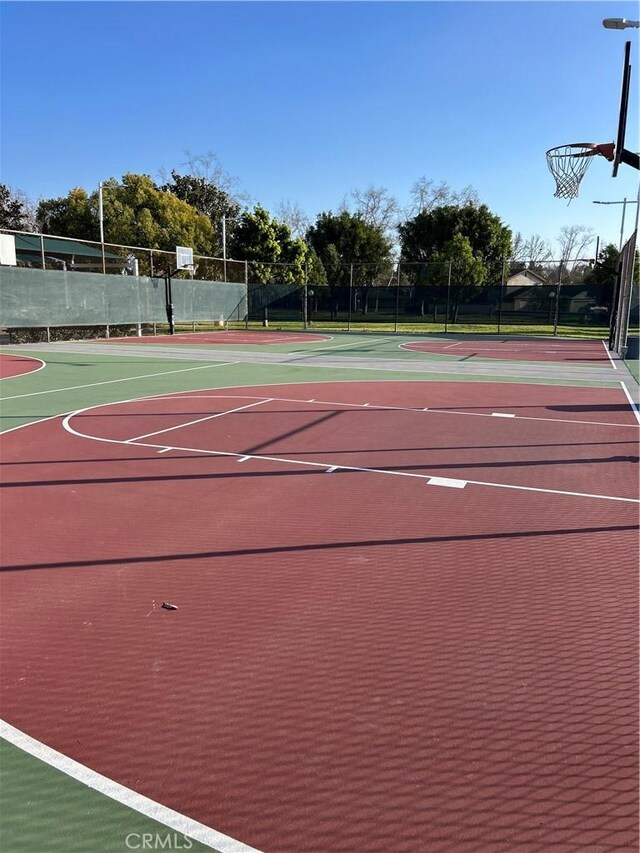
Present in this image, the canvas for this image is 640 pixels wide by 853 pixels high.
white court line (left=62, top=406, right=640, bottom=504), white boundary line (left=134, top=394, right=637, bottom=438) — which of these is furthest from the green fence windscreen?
white court line (left=62, top=406, right=640, bottom=504)

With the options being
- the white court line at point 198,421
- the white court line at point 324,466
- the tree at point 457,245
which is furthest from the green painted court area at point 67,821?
the tree at point 457,245

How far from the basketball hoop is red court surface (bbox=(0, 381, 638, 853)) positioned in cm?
870

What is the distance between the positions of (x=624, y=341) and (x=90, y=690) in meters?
22.5

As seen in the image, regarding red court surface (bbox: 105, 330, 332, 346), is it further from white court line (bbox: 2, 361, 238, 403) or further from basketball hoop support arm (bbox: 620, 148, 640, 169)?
basketball hoop support arm (bbox: 620, 148, 640, 169)

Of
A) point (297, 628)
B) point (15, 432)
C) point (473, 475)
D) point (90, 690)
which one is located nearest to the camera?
point (90, 690)

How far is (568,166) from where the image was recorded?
13.5 m

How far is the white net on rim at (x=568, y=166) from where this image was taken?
13219 mm

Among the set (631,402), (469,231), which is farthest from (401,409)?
(469,231)

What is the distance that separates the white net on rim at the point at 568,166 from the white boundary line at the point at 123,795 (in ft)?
46.5

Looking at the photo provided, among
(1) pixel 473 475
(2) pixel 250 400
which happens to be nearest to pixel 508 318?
(2) pixel 250 400

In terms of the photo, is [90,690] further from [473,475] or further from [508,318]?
[508,318]

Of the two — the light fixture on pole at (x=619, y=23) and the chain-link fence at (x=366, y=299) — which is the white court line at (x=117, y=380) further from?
the chain-link fence at (x=366, y=299)

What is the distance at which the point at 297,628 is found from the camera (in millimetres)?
3625

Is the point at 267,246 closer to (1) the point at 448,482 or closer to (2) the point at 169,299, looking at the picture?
(2) the point at 169,299
